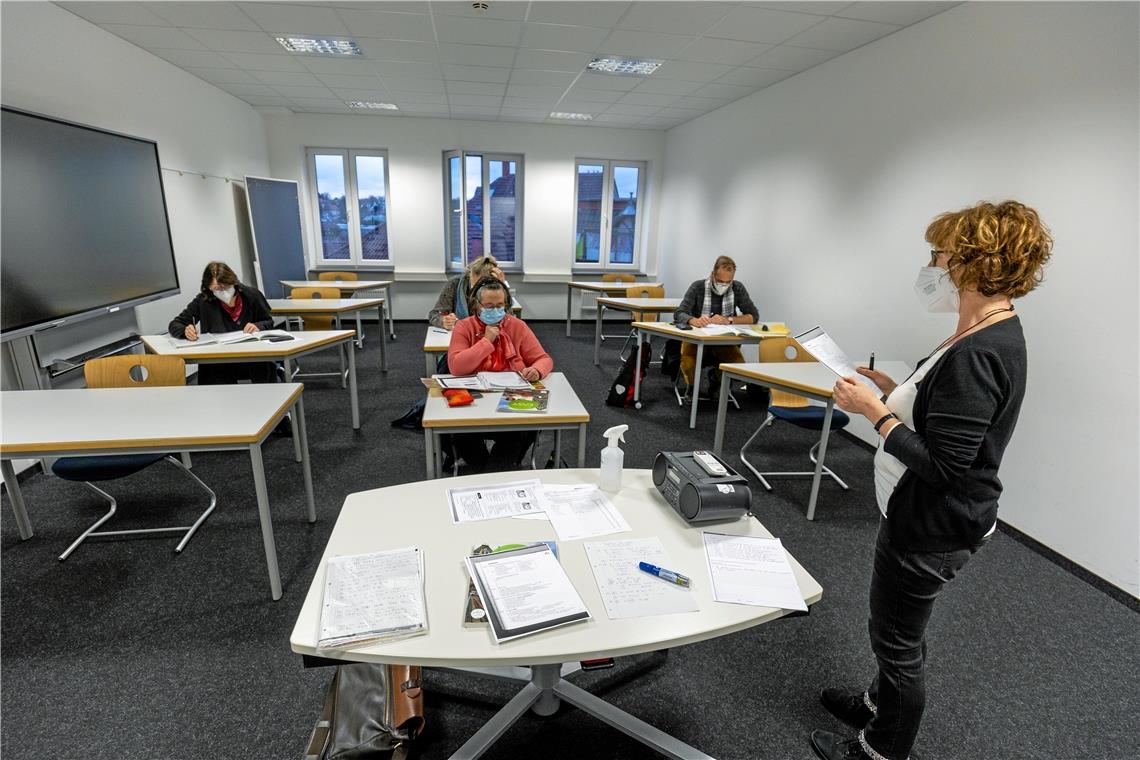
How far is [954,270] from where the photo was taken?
4.23 feet

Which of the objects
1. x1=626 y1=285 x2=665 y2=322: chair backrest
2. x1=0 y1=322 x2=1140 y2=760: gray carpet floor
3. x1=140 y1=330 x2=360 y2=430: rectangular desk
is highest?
x1=626 y1=285 x2=665 y2=322: chair backrest

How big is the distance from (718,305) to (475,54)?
9.89 feet

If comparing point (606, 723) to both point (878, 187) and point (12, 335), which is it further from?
point (878, 187)

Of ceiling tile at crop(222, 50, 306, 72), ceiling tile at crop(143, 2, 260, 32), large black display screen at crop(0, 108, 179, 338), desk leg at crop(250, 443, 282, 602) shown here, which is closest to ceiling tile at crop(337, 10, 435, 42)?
ceiling tile at crop(143, 2, 260, 32)

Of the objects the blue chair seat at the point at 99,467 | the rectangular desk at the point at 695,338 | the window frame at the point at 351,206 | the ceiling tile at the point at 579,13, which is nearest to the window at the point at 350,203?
the window frame at the point at 351,206

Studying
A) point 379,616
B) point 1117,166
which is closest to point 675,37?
point 1117,166

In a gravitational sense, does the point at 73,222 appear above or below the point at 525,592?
above

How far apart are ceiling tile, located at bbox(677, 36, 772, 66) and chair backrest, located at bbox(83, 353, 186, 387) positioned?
13.3 feet

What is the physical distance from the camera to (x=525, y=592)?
117 centimetres

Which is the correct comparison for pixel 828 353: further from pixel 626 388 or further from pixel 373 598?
pixel 626 388

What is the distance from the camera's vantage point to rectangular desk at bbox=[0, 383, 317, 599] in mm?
1916

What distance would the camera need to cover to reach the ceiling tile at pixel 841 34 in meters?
3.57

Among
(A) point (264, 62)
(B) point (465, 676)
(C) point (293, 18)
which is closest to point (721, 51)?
(C) point (293, 18)

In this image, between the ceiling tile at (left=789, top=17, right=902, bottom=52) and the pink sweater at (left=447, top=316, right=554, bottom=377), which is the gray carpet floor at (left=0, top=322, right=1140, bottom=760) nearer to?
the pink sweater at (left=447, top=316, right=554, bottom=377)
